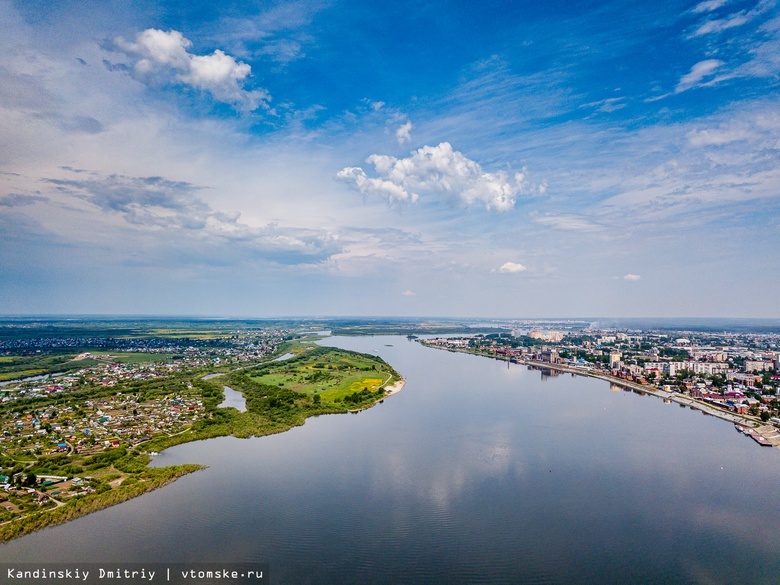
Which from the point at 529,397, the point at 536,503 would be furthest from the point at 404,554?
the point at 529,397

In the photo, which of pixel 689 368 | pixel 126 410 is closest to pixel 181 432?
pixel 126 410

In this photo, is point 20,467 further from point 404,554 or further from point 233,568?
point 404,554

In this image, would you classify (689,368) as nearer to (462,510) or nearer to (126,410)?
(462,510)

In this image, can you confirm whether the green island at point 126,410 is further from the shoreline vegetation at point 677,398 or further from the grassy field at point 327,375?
the shoreline vegetation at point 677,398

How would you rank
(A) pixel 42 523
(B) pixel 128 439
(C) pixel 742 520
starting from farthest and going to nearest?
(B) pixel 128 439, (C) pixel 742 520, (A) pixel 42 523

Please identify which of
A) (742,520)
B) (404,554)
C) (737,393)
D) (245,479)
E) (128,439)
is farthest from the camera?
(737,393)

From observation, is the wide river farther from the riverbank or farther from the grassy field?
the grassy field
